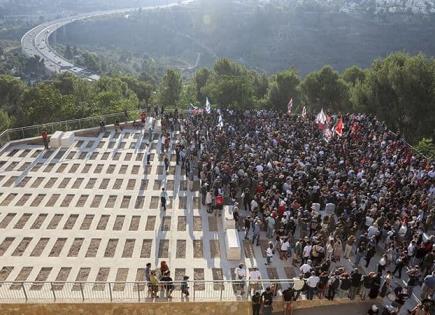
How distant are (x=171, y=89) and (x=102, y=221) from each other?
35.1m

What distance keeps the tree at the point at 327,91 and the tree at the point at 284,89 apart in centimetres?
259

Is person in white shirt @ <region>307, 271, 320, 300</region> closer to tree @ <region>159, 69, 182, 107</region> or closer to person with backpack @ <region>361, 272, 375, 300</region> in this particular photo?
person with backpack @ <region>361, 272, 375, 300</region>

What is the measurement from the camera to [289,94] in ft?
158

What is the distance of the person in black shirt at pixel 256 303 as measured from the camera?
13977mm

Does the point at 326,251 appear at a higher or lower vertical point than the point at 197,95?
higher

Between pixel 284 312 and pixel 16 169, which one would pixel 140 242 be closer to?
pixel 284 312

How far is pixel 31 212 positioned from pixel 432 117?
1311 inches

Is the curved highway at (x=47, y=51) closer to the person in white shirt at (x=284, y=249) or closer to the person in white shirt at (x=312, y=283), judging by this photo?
the person in white shirt at (x=284, y=249)

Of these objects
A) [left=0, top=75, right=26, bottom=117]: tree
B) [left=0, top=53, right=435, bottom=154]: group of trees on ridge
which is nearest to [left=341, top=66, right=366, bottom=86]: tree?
[left=0, top=53, right=435, bottom=154]: group of trees on ridge

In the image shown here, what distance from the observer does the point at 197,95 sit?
175 ft

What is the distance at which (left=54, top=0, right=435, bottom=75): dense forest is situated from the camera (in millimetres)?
127688

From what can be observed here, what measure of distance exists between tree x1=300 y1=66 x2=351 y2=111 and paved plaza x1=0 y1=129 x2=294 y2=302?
24077mm

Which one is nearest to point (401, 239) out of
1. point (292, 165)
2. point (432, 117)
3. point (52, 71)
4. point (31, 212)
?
point (292, 165)

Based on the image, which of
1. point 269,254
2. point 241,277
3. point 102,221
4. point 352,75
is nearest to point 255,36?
point 352,75
